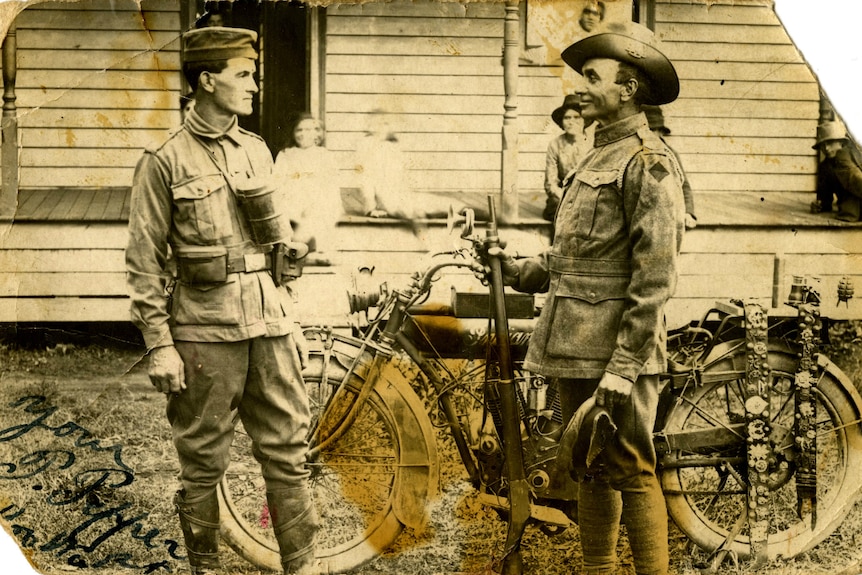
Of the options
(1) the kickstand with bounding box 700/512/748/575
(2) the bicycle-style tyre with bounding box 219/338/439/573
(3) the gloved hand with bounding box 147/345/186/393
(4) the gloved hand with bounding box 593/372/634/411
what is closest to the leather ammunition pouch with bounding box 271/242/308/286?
(2) the bicycle-style tyre with bounding box 219/338/439/573

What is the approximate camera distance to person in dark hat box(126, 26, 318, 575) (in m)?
4.05

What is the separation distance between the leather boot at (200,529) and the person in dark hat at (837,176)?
2481 mm

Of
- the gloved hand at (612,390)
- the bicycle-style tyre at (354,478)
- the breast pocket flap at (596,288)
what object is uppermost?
the breast pocket flap at (596,288)

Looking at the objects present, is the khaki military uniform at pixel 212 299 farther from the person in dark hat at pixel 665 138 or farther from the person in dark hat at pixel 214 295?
the person in dark hat at pixel 665 138

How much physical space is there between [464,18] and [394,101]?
0.39 m

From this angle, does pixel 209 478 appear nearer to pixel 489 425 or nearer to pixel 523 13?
pixel 489 425

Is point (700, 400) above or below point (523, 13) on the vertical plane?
below

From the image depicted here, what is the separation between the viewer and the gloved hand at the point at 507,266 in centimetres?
425

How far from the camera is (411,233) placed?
4.32 meters

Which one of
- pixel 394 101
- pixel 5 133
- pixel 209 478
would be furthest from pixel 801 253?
pixel 5 133

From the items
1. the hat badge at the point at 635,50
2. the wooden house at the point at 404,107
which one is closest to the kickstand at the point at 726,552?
the wooden house at the point at 404,107

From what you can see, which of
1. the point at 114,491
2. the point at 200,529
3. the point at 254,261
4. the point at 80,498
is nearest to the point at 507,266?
the point at 254,261

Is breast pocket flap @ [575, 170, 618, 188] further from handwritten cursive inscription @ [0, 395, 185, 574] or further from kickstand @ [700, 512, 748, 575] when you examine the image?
handwritten cursive inscription @ [0, 395, 185, 574]

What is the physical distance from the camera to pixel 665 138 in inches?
169
